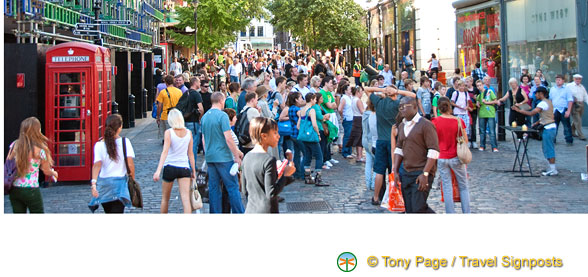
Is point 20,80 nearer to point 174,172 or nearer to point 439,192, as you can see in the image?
point 174,172

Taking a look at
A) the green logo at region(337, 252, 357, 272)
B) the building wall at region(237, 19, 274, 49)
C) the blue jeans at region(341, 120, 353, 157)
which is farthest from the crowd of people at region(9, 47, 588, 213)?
the building wall at region(237, 19, 274, 49)

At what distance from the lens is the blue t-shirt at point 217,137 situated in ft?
28.8

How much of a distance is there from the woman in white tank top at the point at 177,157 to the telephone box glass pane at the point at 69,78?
433 cm

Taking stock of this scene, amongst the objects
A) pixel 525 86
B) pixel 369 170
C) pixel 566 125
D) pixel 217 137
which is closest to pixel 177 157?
pixel 217 137

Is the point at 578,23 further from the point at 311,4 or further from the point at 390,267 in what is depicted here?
the point at 311,4

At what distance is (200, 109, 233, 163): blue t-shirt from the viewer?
877 centimetres

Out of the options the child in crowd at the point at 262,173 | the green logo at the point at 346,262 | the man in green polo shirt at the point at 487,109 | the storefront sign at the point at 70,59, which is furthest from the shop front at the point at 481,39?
the child in crowd at the point at 262,173

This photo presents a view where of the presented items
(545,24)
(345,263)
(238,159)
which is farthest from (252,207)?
(545,24)

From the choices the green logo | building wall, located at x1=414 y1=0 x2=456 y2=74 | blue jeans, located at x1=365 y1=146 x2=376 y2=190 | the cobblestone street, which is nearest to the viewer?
the green logo

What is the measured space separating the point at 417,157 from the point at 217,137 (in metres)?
2.43

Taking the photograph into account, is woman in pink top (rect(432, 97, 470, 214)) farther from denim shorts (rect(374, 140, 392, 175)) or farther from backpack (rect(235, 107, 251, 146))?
backpack (rect(235, 107, 251, 146))

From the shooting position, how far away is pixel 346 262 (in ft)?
23.7

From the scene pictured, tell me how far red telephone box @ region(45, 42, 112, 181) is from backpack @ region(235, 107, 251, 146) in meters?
3.68

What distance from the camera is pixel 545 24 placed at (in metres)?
22.8
